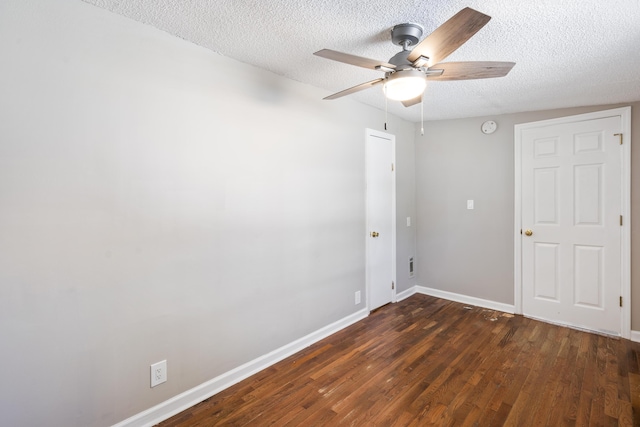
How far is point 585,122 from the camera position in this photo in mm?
3078

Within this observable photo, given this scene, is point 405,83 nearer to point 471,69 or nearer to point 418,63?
point 418,63

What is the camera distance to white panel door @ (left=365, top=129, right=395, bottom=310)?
11.3 feet

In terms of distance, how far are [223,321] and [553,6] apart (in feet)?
8.82

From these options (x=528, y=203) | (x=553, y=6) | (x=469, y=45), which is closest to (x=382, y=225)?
(x=528, y=203)

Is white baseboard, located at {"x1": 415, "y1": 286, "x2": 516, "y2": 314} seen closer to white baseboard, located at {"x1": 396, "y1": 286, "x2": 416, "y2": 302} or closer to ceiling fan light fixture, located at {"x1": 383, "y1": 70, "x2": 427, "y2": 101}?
white baseboard, located at {"x1": 396, "y1": 286, "x2": 416, "y2": 302}

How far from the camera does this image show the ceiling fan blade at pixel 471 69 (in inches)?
61.9

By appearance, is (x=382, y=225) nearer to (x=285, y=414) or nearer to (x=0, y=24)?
(x=285, y=414)

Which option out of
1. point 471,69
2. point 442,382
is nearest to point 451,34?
point 471,69

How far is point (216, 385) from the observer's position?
6.94 ft

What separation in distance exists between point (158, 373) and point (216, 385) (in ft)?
1.42

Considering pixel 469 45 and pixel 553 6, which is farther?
pixel 469 45

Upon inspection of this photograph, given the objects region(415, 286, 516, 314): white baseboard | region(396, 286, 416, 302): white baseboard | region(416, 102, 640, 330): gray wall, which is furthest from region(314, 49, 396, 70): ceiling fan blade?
region(415, 286, 516, 314): white baseboard

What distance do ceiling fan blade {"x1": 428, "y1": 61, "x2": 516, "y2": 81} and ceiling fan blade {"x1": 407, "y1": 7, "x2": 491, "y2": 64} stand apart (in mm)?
79

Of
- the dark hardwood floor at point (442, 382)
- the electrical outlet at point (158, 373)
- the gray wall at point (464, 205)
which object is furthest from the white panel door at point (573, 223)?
the electrical outlet at point (158, 373)
